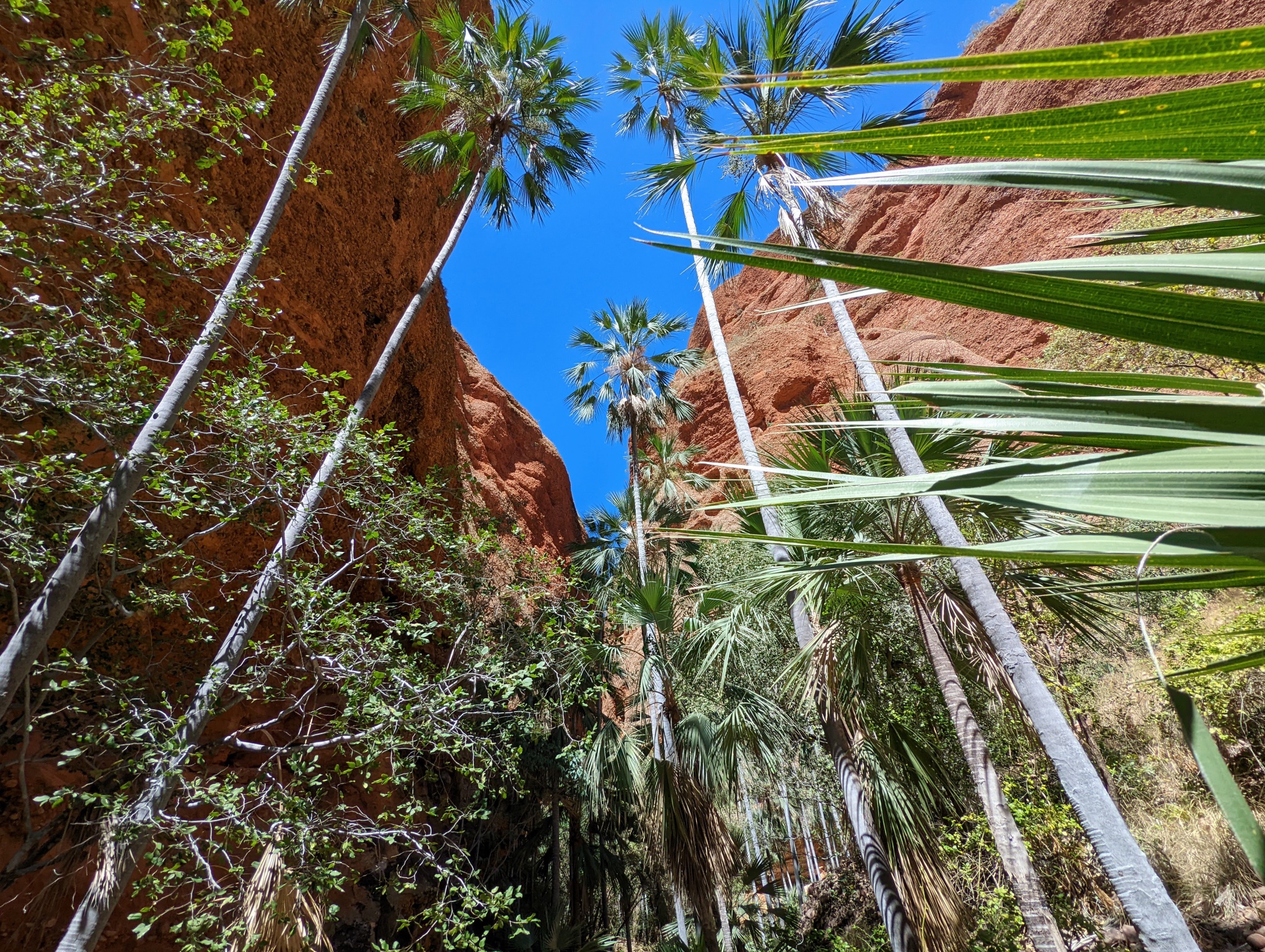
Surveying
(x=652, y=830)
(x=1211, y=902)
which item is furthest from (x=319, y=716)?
(x=1211, y=902)

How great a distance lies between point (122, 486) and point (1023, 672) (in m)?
5.94

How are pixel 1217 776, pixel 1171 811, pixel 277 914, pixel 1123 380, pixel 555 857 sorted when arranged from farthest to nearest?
pixel 555 857 < pixel 1171 811 < pixel 277 914 < pixel 1123 380 < pixel 1217 776

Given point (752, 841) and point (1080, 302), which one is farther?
point (752, 841)

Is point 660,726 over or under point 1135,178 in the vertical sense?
over

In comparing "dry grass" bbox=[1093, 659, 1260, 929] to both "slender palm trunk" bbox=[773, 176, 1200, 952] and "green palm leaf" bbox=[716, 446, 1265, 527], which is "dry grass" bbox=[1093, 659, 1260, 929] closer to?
"slender palm trunk" bbox=[773, 176, 1200, 952]

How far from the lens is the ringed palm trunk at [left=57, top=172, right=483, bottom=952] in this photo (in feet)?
10.8

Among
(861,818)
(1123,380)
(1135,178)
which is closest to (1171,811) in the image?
(861,818)

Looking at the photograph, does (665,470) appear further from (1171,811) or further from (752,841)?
(1171,811)

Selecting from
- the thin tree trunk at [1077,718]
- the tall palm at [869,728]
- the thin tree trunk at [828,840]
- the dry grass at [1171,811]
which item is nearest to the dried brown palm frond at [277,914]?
the tall palm at [869,728]

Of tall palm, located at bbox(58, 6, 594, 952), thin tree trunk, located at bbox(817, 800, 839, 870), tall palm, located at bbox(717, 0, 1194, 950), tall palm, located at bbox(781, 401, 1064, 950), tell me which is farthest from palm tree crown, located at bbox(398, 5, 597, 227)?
thin tree trunk, located at bbox(817, 800, 839, 870)

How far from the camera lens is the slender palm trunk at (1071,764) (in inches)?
116

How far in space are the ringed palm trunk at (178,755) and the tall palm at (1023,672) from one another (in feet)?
14.2

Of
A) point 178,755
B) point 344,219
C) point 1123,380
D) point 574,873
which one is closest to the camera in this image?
point 1123,380

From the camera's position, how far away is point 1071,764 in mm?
3604
